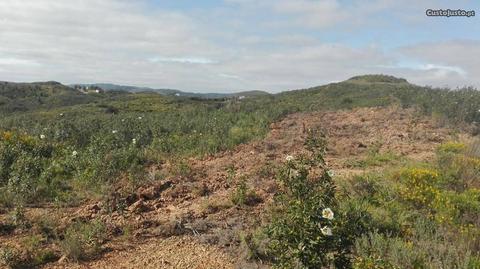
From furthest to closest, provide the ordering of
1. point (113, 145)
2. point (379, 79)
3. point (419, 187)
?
point (379, 79) < point (113, 145) < point (419, 187)

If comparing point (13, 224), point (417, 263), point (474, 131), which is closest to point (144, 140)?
point (13, 224)

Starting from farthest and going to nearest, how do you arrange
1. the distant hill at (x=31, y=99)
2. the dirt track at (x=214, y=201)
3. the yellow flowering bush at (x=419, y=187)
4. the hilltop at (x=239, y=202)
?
the distant hill at (x=31, y=99), the yellow flowering bush at (x=419, y=187), the dirt track at (x=214, y=201), the hilltop at (x=239, y=202)

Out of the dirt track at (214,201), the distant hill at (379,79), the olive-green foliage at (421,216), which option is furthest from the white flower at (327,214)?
the distant hill at (379,79)

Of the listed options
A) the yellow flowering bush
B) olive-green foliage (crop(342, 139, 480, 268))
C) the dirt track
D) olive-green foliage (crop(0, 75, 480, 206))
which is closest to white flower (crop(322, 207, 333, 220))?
olive-green foliage (crop(342, 139, 480, 268))

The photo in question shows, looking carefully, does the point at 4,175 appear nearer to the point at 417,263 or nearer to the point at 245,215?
the point at 245,215

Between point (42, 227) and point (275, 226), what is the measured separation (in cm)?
318

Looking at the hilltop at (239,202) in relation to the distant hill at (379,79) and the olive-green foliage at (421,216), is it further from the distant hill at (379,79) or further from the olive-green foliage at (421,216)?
the distant hill at (379,79)

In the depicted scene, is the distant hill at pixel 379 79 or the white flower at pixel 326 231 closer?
the white flower at pixel 326 231

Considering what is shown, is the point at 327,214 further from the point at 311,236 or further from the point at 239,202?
the point at 239,202

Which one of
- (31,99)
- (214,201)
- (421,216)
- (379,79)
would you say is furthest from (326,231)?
(31,99)

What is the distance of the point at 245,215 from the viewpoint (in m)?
6.14

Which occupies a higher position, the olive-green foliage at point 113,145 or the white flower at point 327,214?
the white flower at point 327,214

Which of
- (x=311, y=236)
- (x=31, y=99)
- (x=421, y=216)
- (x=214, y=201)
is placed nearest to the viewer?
(x=311, y=236)

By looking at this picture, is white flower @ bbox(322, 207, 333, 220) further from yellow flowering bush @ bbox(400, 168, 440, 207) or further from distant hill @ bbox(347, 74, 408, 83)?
distant hill @ bbox(347, 74, 408, 83)
